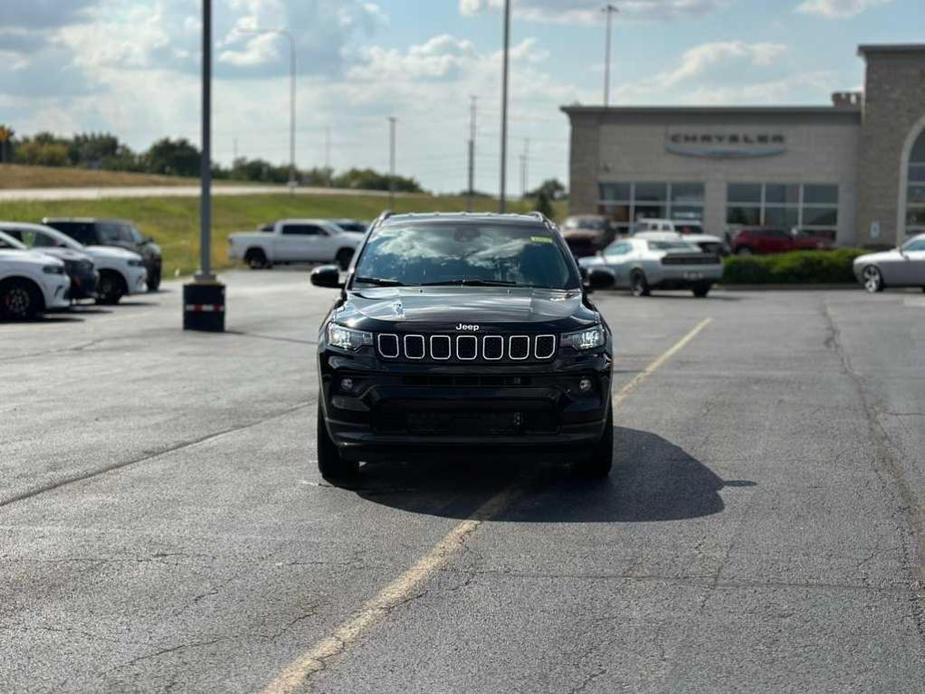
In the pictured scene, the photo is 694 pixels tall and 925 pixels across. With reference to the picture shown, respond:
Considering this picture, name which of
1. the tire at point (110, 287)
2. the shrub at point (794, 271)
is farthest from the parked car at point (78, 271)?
the shrub at point (794, 271)

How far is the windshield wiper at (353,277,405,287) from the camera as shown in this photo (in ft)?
32.3

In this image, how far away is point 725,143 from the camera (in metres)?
62.7

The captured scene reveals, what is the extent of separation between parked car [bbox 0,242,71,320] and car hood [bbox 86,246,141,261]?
14.7ft

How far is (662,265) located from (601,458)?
85.5 feet

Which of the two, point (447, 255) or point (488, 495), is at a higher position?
point (447, 255)

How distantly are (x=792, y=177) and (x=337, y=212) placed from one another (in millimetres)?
43496

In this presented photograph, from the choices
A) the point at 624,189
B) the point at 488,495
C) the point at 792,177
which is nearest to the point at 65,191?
the point at 624,189

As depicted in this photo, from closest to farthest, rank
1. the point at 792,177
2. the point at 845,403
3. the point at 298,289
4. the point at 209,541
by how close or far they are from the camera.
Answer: the point at 209,541 < the point at 845,403 < the point at 298,289 < the point at 792,177

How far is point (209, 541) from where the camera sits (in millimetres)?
7422

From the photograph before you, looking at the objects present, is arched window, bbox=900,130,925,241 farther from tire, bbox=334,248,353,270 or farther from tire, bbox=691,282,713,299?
tire, bbox=691,282,713,299

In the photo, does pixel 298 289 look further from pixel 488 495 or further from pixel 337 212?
pixel 337 212

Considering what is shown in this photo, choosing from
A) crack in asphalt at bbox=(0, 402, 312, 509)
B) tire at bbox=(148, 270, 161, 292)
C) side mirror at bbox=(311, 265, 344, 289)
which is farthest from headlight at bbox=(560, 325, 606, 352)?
tire at bbox=(148, 270, 161, 292)

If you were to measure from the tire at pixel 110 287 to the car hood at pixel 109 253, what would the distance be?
13.3 inches

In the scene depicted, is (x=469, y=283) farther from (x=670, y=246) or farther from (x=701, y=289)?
(x=670, y=246)
